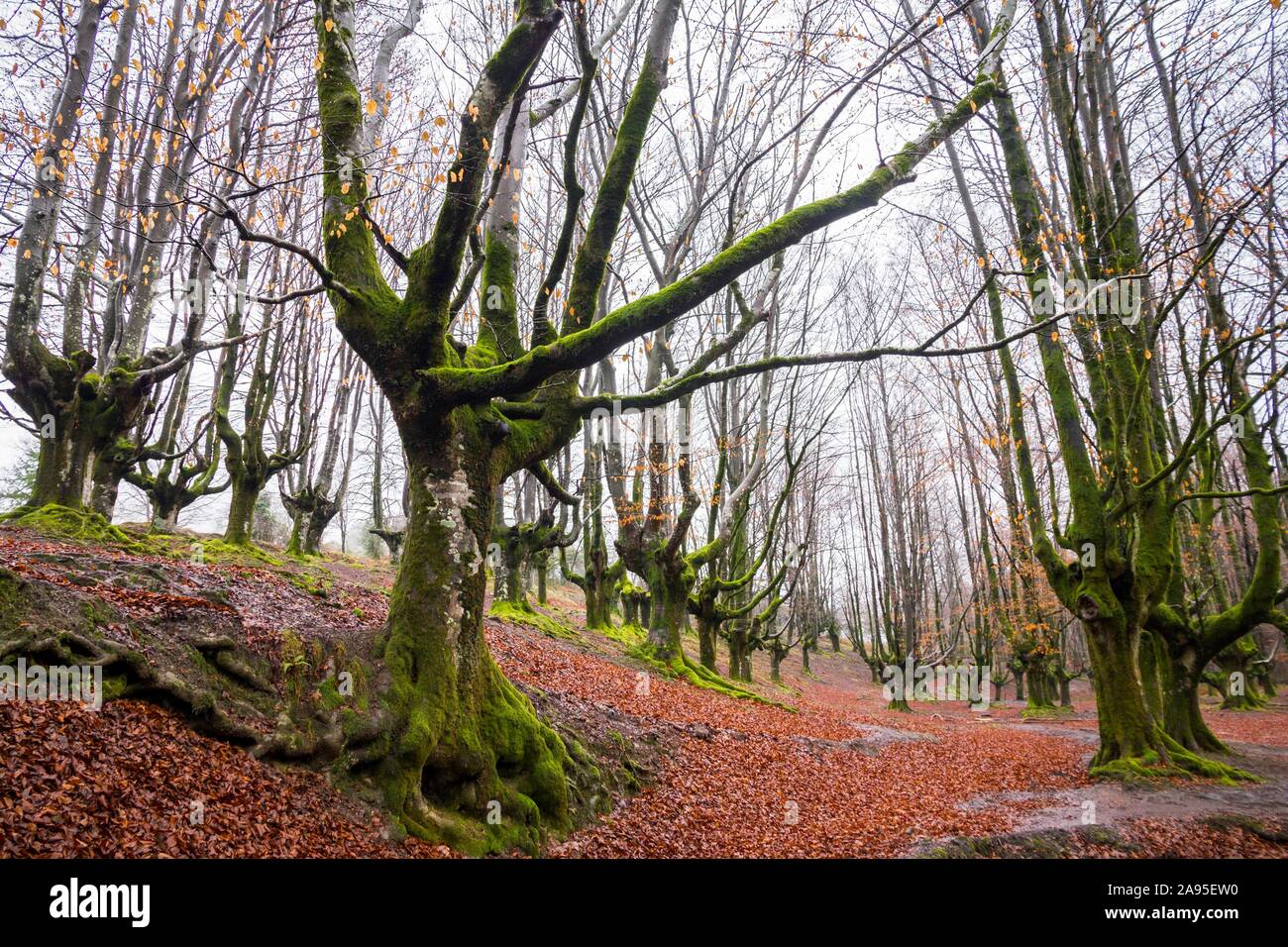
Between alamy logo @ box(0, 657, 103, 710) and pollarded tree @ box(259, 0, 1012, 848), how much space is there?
1.45 m

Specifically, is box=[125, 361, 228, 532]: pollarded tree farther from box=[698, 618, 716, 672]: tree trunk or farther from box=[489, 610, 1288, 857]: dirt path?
box=[698, 618, 716, 672]: tree trunk

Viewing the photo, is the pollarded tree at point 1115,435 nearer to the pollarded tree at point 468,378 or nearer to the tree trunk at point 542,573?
the pollarded tree at point 468,378

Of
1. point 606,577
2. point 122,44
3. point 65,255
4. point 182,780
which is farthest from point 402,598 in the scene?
point 606,577

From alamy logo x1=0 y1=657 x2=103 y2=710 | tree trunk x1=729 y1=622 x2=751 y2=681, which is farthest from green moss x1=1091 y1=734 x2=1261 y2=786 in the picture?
tree trunk x1=729 y1=622 x2=751 y2=681

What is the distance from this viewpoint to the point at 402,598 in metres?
4.78

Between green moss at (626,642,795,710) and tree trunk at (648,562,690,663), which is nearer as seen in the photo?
green moss at (626,642,795,710)

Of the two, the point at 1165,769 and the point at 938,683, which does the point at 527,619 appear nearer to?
the point at 1165,769

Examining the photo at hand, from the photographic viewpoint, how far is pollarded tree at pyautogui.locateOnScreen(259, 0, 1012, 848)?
163 inches

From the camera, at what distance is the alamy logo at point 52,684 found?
313cm

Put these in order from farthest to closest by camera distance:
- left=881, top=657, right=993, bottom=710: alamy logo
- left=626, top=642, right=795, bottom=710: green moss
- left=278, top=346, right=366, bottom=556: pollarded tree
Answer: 1. left=881, top=657, right=993, bottom=710: alamy logo
2. left=278, top=346, right=366, bottom=556: pollarded tree
3. left=626, top=642, right=795, bottom=710: green moss

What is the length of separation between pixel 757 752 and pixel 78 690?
7.18m

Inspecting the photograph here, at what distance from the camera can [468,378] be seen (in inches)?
175
